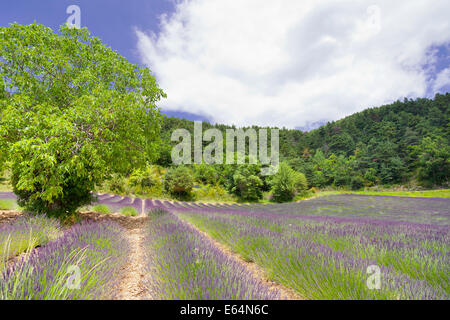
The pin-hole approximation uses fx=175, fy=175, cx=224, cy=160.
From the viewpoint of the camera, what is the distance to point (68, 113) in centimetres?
429

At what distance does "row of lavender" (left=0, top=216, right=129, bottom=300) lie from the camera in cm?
170

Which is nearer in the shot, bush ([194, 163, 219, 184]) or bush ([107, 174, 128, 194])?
bush ([107, 174, 128, 194])

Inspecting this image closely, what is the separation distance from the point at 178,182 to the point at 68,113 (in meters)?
20.9

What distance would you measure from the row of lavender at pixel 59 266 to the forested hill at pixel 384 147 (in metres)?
42.7

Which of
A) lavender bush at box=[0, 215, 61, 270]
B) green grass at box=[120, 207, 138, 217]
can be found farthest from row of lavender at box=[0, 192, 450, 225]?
lavender bush at box=[0, 215, 61, 270]

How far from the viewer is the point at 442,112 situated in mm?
66938

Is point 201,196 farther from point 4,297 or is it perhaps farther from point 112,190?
point 4,297

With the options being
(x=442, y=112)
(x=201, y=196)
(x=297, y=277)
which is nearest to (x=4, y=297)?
(x=297, y=277)

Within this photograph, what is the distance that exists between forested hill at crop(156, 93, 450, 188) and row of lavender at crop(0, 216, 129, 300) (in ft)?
140

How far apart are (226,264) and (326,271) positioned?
1.28 m

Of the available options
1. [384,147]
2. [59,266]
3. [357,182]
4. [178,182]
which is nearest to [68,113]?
[59,266]
